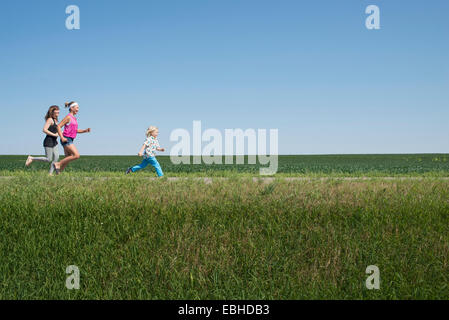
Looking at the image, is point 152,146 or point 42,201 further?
point 152,146

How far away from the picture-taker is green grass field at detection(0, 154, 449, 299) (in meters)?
3.51

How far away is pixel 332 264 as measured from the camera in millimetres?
3871

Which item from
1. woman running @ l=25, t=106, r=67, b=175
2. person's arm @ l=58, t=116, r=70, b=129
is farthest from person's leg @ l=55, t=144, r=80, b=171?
person's arm @ l=58, t=116, r=70, b=129

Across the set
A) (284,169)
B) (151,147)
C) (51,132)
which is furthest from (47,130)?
(284,169)

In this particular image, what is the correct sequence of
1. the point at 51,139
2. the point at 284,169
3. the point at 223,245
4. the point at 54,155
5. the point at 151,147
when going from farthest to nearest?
the point at 284,169 < the point at 151,147 < the point at 54,155 < the point at 51,139 < the point at 223,245

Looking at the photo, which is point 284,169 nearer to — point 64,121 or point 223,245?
point 64,121

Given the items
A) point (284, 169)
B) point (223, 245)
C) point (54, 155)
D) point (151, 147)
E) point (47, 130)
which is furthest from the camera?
point (284, 169)

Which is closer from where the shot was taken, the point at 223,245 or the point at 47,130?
the point at 223,245

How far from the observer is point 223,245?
432cm

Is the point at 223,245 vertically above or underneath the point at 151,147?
underneath

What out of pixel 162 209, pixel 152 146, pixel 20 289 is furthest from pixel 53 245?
pixel 152 146

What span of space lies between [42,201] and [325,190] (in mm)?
5557

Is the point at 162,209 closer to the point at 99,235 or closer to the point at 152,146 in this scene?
the point at 99,235

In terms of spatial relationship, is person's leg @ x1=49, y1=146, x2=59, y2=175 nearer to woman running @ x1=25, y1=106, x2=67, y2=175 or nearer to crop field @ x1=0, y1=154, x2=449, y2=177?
woman running @ x1=25, y1=106, x2=67, y2=175
